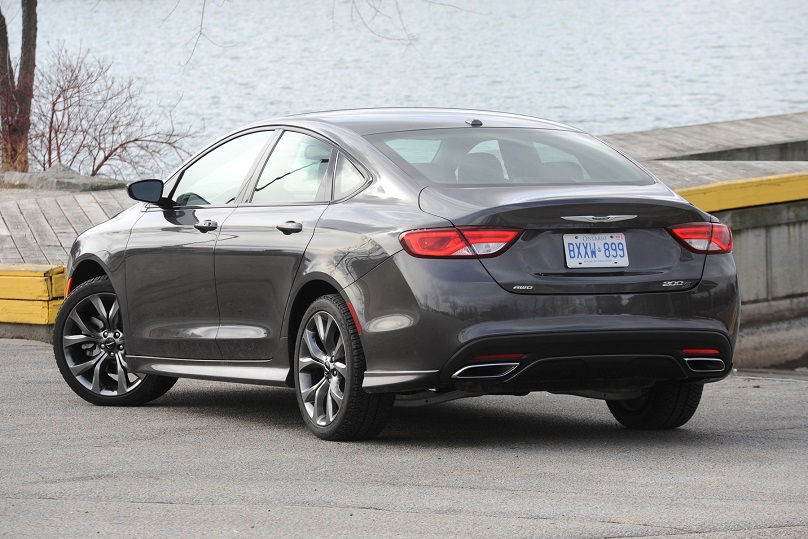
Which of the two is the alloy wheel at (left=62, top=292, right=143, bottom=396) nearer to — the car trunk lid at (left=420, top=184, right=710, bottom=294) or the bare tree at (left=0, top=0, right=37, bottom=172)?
the car trunk lid at (left=420, top=184, right=710, bottom=294)

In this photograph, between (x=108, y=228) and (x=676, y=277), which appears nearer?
(x=676, y=277)

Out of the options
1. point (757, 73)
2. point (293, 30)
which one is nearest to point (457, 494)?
point (757, 73)

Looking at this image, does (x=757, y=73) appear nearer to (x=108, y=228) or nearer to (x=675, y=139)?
(x=675, y=139)

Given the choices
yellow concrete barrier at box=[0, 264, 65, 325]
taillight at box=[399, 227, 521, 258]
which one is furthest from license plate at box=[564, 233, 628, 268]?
yellow concrete barrier at box=[0, 264, 65, 325]

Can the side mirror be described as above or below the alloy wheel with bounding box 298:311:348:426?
above

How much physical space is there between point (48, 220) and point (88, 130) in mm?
5168

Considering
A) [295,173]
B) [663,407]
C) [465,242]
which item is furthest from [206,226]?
[663,407]

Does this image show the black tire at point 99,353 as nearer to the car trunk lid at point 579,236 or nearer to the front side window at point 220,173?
the front side window at point 220,173

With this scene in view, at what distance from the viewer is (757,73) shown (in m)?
50.1

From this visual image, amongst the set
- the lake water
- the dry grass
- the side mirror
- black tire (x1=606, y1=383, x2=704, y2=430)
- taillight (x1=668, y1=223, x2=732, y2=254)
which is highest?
the side mirror

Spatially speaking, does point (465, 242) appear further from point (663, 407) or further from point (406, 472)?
point (663, 407)

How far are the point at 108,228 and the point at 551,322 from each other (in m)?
3.16

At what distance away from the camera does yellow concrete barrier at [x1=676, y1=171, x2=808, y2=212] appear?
13.0 meters

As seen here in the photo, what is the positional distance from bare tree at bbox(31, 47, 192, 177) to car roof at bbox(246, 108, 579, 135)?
38.4 ft
